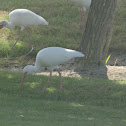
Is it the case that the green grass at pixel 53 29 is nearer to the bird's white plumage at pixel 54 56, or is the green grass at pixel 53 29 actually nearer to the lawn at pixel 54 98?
the lawn at pixel 54 98

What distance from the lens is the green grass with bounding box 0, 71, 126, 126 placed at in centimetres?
621

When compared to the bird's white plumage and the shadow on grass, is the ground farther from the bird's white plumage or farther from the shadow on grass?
the bird's white plumage

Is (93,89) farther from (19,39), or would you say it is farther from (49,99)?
(19,39)

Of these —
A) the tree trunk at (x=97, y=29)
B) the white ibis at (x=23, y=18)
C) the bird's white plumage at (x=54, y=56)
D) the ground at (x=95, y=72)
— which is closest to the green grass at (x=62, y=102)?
the bird's white plumage at (x=54, y=56)

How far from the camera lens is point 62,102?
7.58m

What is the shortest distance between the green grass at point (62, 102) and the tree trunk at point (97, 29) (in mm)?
1821

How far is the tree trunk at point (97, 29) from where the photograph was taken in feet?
35.0

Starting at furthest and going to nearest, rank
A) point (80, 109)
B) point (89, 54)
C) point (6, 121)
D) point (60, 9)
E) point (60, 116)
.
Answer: point (60, 9) → point (89, 54) → point (80, 109) → point (60, 116) → point (6, 121)

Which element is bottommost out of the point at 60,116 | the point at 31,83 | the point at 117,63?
the point at 117,63

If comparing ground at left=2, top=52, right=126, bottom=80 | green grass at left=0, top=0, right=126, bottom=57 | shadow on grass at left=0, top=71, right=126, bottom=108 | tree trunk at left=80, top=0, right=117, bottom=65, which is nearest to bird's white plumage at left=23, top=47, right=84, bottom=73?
shadow on grass at left=0, top=71, right=126, bottom=108

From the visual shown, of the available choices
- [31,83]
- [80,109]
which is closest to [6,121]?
[80,109]

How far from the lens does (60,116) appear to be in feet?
21.3

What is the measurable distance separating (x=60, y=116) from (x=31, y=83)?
2.35 m

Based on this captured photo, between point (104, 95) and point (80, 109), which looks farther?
point (104, 95)
